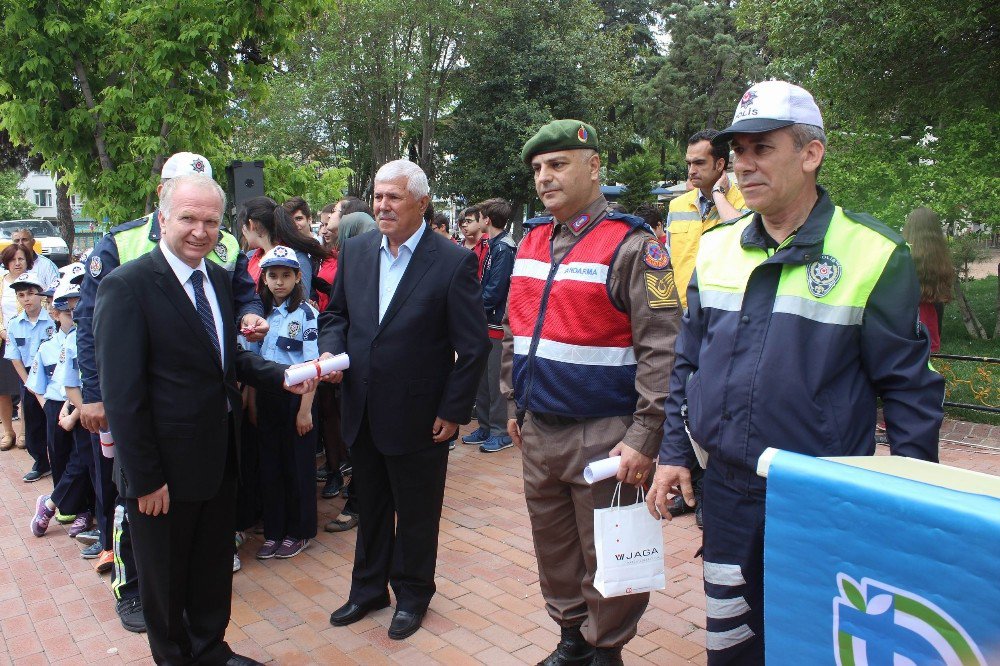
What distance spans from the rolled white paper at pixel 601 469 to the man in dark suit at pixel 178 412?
5.00 ft

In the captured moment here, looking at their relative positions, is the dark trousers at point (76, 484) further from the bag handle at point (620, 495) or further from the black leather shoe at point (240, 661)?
the bag handle at point (620, 495)

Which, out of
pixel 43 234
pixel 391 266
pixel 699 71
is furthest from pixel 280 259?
pixel 699 71

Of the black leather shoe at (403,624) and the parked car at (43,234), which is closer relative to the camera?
the black leather shoe at (403,624)

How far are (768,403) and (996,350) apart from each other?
30.4 ft

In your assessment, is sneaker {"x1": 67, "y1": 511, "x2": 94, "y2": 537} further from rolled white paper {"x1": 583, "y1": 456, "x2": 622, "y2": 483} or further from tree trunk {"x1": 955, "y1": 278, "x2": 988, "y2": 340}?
tree trunk {"x1": 955, "y1": 278, "x2": 988, "y2": 340}

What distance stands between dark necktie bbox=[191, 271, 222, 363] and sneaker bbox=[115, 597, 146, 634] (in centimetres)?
162

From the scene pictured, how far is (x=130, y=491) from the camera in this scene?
2.97m

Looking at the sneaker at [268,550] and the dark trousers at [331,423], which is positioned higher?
the dark trousers at [331,423]

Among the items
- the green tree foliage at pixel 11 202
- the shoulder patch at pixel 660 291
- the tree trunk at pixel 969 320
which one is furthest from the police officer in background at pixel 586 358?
the green tree foliage at pixel 11 202

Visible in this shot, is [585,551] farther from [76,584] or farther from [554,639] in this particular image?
[76,584]

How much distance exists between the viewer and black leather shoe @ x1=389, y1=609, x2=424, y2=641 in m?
3.72

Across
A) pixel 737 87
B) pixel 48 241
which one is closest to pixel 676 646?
pixel 48 241

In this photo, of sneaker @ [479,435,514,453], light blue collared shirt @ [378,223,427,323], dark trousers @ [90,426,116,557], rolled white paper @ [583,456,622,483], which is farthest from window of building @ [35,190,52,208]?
rolled white paper @ [583,456,622,483]

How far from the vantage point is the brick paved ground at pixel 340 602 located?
3617 millimetres
